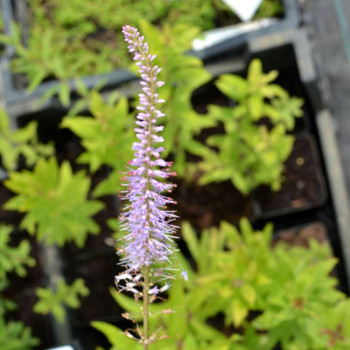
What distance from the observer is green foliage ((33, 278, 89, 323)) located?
1.72 meters

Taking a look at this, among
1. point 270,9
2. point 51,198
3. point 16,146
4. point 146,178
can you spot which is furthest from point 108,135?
point 270,9

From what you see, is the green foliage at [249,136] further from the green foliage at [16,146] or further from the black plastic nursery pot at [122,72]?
the green foliage at [16,146]

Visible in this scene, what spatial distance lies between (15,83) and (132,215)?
153 cm

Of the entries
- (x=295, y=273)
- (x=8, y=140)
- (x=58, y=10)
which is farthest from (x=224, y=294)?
(x=58, y=10)

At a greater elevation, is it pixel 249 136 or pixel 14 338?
pixel 249 136

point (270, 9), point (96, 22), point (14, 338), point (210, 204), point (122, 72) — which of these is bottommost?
point (14, 338)

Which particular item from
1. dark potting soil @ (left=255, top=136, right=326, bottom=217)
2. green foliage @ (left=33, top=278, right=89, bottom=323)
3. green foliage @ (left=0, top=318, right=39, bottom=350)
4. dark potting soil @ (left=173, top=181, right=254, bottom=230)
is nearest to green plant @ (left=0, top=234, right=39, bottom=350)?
green foliage @ (left=0, top=318, right=39, bottom=350)

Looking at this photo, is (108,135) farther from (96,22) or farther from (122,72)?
(96,22)

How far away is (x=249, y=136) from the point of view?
1.64m

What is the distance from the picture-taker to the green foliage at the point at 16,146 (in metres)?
1.70

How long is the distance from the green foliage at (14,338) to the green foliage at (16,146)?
0.59 metres

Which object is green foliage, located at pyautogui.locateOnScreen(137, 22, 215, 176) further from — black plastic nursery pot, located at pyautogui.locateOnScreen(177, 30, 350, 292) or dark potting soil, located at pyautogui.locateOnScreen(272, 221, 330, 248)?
dark potting soil, located at pyautogui.locateOnScreen(272, 221, 330, 248)

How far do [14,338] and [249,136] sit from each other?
1113 mm

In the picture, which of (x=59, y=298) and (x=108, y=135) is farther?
(x=59, y=298)
